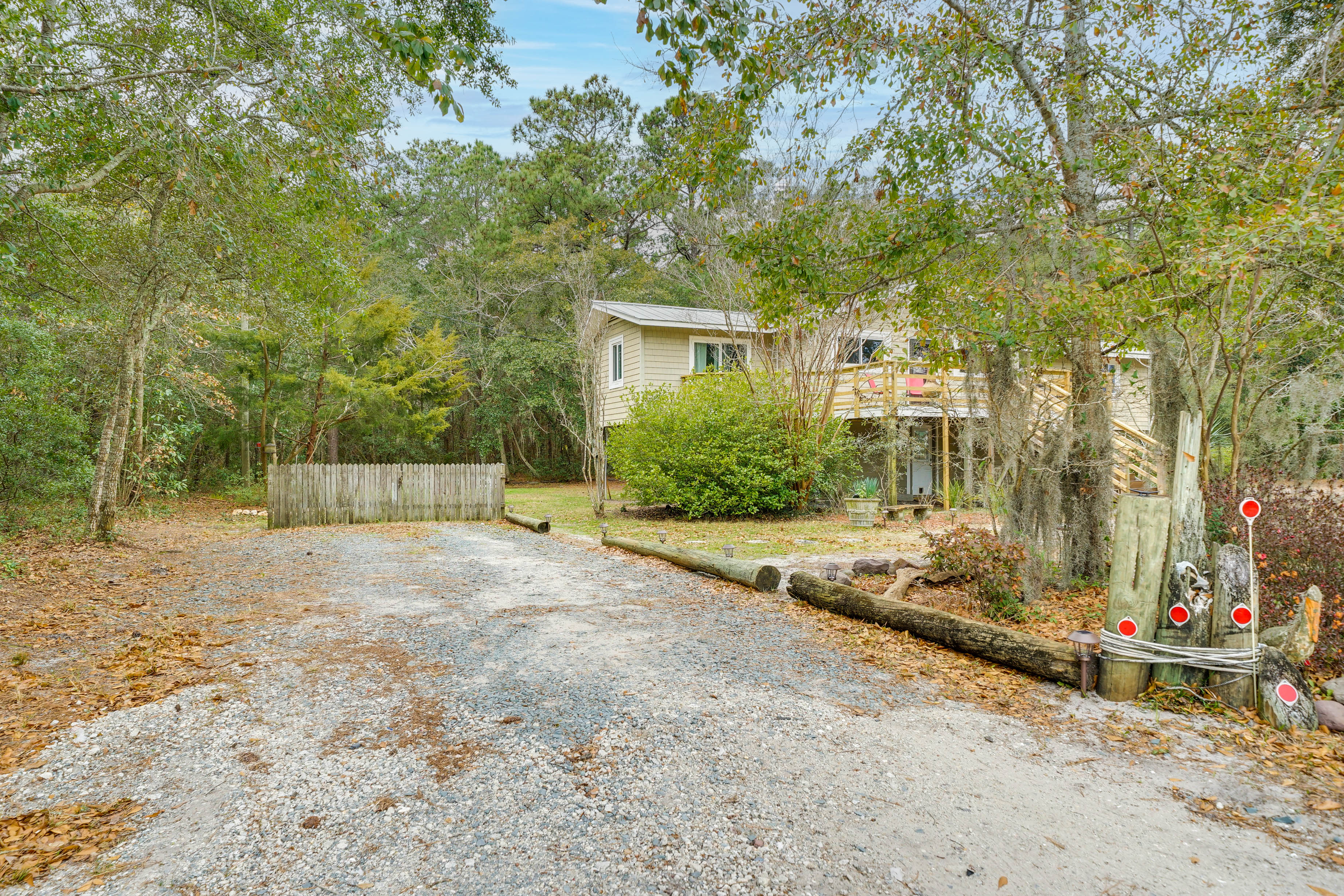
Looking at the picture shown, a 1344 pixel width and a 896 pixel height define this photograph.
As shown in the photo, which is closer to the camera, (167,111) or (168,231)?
(167,111)

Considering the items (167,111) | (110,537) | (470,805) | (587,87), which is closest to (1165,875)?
(470,805)

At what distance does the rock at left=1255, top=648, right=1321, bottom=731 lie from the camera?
3.73m

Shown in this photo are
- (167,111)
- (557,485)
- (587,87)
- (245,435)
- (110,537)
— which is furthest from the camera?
(587,87)

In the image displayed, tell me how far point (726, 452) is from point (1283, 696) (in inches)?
407

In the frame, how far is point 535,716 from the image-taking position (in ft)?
13.0

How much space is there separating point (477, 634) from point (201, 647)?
1.94 m

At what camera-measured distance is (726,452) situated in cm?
1381

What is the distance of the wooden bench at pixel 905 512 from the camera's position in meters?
13.8

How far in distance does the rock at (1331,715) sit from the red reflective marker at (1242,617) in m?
0.54

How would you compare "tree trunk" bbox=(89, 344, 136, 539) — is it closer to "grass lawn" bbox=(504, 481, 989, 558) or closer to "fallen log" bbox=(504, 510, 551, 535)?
"fallen log" bbox=(504, 510, 551, 535)

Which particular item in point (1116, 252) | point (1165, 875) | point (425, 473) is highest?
point (1116, 252)

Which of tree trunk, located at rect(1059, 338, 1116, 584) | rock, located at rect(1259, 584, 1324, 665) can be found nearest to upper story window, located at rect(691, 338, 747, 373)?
tree trunk, located at rect(1059, 338, 1116, 584)

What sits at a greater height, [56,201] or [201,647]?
[56,201]

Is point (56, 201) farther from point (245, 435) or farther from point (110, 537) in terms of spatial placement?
point (245, 435)
